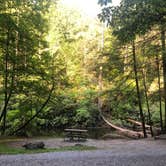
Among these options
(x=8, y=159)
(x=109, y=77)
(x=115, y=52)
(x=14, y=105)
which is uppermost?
(x=115, y=52)

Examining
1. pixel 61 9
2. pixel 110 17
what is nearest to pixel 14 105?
pixel 110 17

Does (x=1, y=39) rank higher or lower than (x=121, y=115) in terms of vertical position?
higher

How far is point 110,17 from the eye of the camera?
7.42m

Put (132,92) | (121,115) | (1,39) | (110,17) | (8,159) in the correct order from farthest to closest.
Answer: (121,115) < (132,92) < (1,39) < (8,159) < (110,17)

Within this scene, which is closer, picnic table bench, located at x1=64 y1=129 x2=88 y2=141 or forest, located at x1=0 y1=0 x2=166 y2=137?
forest, located at x1=0 y1=0 x2=166 y2=137

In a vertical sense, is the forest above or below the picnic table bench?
above

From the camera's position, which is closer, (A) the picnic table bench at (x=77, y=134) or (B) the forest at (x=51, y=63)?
(B) the forest at (x=51, y=63)

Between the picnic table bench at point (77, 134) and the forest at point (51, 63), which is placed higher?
the forest at point (51, 63)

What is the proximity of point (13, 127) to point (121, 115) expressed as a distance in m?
11.5

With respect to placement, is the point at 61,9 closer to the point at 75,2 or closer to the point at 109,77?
the point at 75,2

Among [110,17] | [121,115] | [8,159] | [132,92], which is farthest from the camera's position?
[121,115]

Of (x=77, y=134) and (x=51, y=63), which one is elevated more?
(x=51, y=63)

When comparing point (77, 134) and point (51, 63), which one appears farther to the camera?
point (77, 134)

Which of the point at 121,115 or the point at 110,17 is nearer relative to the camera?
the point at 110,17
